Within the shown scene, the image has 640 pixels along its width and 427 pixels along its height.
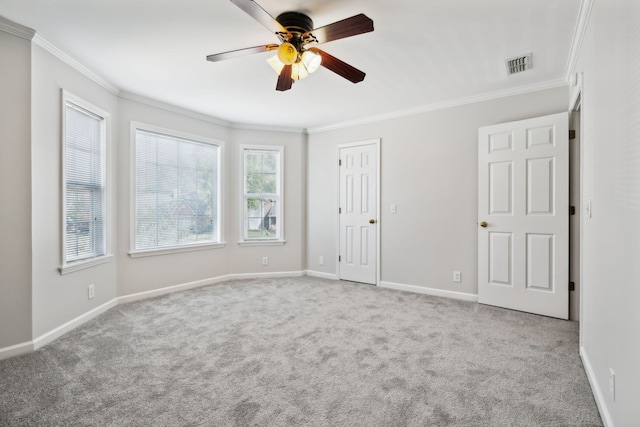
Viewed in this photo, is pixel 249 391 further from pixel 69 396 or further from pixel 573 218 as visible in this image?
pixel 573 218

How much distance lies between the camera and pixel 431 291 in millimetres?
4117

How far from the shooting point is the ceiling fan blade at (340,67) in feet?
7.50

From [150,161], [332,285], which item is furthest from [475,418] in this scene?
[150,161]

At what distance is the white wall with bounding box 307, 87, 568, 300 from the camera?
148 inches

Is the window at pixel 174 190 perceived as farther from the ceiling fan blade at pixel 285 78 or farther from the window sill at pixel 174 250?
the ceiling fan blade at pixel 285 78

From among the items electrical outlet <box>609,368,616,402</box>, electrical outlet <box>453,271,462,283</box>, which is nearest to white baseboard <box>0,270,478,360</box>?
electrical outlet <box>453,271,462,283</box>

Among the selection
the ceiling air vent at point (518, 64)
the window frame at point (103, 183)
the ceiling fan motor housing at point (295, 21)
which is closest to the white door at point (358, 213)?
the ceiling air vent at point (518, 64)

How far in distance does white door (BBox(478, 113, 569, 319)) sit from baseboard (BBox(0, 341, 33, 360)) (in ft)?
14.0

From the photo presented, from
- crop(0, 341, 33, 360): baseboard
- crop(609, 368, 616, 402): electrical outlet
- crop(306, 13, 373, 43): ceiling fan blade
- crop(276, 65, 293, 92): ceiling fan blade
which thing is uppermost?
crop(306, 13, 373, 43): ceiling fan blade

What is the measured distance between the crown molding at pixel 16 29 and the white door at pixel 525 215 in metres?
4.25

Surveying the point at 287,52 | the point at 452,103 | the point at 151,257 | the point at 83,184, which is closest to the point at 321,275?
the point at 151,257

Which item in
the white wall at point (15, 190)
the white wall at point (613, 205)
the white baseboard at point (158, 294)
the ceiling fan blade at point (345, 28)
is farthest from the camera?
the white baseboard at point (158, 294)

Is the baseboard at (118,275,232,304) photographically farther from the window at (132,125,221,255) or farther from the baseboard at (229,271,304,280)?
the window at (132,125,221,255)

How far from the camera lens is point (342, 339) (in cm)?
275
